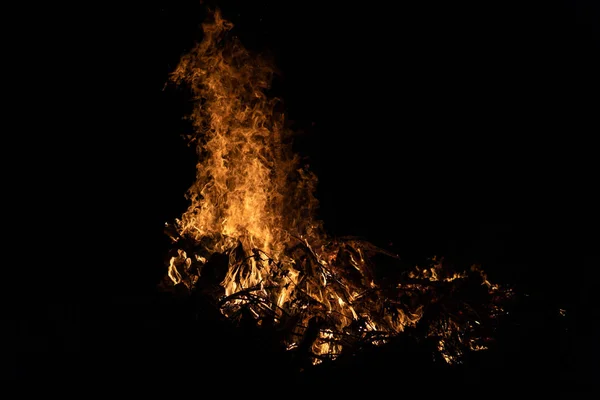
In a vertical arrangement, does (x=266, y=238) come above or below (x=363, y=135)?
below

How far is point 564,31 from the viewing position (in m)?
3.45

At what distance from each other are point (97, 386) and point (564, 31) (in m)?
3.64

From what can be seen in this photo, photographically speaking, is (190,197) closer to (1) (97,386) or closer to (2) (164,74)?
(2) (164,74)

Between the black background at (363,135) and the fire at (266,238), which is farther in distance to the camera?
the black background at (363,135)

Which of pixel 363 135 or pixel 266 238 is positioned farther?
pixel 363 135

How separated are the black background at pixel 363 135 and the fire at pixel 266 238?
20cm

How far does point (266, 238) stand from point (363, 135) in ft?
3.69

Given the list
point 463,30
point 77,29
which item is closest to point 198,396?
point 77,29

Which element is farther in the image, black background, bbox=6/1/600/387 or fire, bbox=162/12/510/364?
black background, bbox=6/1/600/387

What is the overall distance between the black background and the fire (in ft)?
0.67

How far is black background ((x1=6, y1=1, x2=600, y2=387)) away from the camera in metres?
3.11

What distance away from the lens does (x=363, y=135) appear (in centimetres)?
371

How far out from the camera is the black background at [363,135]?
3111 mm

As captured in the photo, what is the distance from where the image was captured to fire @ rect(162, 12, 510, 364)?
2881mm
